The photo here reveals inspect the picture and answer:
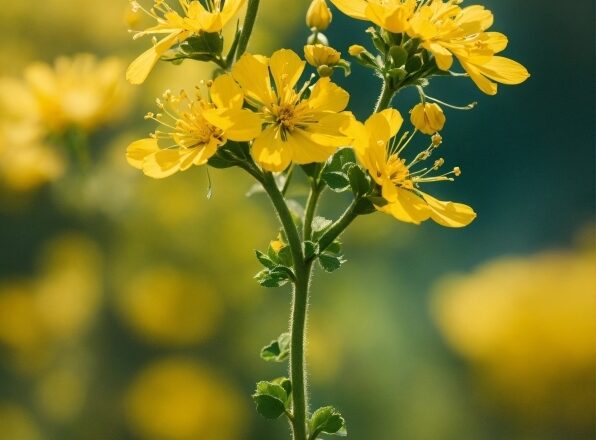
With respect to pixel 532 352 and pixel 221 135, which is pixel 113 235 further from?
pixel 221 135

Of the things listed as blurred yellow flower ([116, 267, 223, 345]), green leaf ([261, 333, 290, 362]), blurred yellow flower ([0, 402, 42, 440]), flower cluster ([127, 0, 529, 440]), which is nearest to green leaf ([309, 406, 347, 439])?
flower cluster ([127, 0, 529, 440])

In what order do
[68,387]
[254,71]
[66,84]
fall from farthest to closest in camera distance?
[68,387] < [66,84] < [254,71]

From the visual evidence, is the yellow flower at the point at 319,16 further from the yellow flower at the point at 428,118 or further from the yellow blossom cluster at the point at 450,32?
the yellow flower at the point at 428,118

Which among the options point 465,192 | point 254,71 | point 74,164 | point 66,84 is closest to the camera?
point 254,71

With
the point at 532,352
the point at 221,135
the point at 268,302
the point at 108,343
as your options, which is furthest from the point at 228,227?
the point at 221,135

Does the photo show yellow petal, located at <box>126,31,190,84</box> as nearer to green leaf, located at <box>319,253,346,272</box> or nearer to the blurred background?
green leaf, located at <box>319,253,346,272</box>

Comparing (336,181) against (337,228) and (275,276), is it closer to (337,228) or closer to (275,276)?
(337,228)
